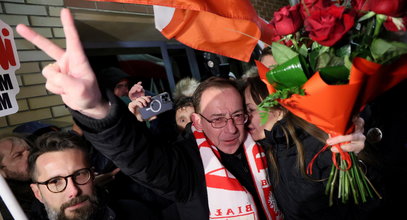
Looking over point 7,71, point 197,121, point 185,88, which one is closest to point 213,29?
point 197,121

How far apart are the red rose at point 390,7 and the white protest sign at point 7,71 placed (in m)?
2.27

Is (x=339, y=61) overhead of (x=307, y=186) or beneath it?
overhead

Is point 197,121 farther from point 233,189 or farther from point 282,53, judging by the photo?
point 282,53

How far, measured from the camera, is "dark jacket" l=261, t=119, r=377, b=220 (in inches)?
53.8

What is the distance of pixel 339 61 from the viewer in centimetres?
113

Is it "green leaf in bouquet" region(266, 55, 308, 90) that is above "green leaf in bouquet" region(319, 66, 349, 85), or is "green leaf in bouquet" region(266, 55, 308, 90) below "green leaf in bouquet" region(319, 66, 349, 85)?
above

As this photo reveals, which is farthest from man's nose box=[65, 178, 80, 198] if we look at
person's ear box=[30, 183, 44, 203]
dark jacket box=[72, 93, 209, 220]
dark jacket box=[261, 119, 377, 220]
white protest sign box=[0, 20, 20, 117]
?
dark jacket box=[261, 119, 377, 220]

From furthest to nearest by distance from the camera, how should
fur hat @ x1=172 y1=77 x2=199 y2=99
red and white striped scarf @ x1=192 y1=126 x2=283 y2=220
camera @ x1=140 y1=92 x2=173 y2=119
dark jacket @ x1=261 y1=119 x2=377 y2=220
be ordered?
fur hat @ x1=172 y1=77 x2=199 y2=99, camera @ x1=140 y1=92 x2=173 y2=119, red and white striped scarf @ x1=192 y1=126 x2=283 y2=220, dark jacket @ x1=261 y1=119 x2=377 y2=220

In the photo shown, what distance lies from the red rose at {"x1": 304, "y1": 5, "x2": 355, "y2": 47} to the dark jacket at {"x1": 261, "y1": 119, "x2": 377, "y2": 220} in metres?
0.55

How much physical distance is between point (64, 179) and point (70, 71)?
3.16 ft

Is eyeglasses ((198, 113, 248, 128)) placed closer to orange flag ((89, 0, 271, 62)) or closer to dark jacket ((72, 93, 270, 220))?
dark jacket ((72, 93, 270, 220))

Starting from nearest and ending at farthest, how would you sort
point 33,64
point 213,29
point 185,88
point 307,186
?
point 307,186 < point 213,29 < point 33,64 < point 185,88

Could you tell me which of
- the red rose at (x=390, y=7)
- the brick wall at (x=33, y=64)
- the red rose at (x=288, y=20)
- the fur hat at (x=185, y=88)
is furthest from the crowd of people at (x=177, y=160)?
the fur hat at (x=185, y=88)

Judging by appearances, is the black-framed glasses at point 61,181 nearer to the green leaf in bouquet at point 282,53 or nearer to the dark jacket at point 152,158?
the dark jacket at point 152,158
